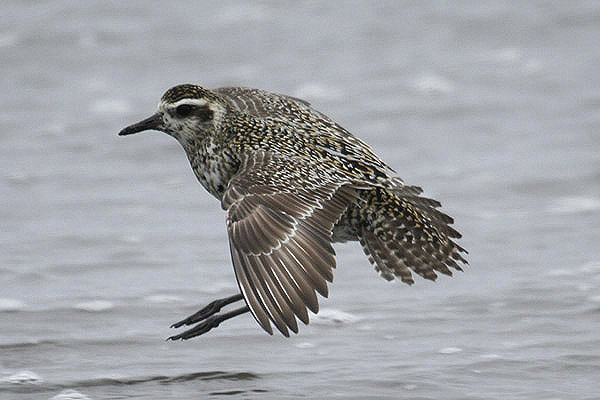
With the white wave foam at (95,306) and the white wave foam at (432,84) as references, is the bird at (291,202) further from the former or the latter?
the white wave foam at (432,84)

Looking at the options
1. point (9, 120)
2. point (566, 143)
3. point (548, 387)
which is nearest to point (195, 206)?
point (9, 120)

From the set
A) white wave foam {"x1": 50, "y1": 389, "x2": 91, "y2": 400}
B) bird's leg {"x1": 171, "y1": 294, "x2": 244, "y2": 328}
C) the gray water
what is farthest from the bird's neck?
white wave foam {"x1": 50, "y1": 389, "x2": 91, "y2": 400}

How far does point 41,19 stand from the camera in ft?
50.5

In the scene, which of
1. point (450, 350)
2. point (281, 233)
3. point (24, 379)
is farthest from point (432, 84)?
point (281, 233)

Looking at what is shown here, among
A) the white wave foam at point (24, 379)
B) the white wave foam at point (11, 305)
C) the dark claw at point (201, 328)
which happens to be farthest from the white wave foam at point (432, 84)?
the white wave foam at point (24, 379)

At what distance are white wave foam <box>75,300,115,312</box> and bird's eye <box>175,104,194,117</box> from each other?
1890 millimetres

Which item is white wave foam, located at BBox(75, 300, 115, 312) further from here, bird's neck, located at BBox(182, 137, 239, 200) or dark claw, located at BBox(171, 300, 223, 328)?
bird's neck, located at BBox(182, 137, 239, 200)

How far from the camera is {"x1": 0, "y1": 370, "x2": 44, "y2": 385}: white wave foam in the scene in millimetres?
7449

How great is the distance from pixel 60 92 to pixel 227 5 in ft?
9.30

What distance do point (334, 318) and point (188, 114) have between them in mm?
1936

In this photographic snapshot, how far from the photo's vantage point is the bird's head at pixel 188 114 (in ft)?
25.1

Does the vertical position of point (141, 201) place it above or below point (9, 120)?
below

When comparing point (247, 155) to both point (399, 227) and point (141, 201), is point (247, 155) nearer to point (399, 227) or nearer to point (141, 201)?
point (399, 227)

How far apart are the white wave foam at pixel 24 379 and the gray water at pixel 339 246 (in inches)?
0.7
